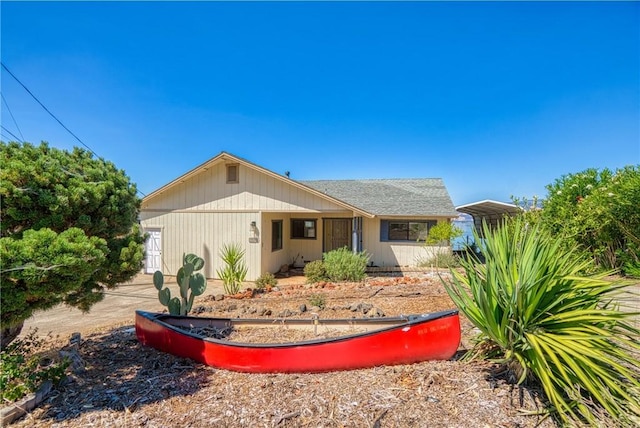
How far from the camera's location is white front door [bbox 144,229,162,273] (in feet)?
41.9

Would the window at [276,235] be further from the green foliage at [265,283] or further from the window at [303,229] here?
the green foliage at [265,283]

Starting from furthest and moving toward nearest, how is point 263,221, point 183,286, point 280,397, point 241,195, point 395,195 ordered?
1. point 395,195
2. point 263,221
3. point 241,195
4. point 183,286
5. point 280,397

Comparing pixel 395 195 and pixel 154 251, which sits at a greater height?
pixel 395 195

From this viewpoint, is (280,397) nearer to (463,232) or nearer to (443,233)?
(443,233)

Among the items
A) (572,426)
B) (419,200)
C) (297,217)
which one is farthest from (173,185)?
(572,426)

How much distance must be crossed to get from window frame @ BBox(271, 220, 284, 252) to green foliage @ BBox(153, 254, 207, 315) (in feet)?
24.3

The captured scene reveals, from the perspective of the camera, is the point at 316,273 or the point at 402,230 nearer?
the point at 316,273

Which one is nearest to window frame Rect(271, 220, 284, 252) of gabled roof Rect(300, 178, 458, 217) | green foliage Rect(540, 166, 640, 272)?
gabled roof Rect(300, 178, 458, 217)

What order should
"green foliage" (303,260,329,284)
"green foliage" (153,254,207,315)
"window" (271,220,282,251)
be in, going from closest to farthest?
"green foliage" (153,254,207,315), "green foliage" (303,260,329,284), "window" (271,220,282,251)

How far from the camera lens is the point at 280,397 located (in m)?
→ 2.99

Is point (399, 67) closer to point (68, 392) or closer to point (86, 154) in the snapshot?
point (86, 154)

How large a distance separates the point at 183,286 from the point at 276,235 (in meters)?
8.42

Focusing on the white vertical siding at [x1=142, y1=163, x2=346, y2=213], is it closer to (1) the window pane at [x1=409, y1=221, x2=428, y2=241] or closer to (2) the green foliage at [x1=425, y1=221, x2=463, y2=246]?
(2) the green foliage at [x1=425, y1=221, x2=463, y2=246]

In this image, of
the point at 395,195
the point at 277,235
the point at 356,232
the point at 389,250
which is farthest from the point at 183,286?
the point at 395,195
